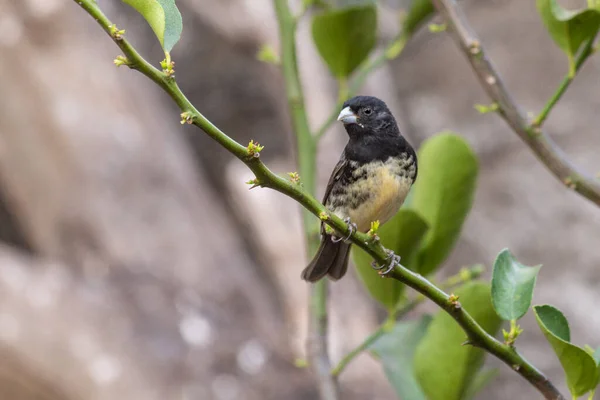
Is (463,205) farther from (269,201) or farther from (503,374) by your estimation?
(503,374)

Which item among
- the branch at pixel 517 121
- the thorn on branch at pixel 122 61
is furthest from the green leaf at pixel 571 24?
the thorn on branch at pixel 122 61

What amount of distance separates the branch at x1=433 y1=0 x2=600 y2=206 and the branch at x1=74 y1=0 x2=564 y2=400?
1.53ft

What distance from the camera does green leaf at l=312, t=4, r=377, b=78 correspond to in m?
1.47

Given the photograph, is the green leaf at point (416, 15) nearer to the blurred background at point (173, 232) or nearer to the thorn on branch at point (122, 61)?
the thorn on branch at point (122, 61)

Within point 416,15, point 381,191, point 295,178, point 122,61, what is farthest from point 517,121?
point 122,61

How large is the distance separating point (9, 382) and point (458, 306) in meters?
2.29

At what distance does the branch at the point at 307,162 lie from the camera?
151 centimetres

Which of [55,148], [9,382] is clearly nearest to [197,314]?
[9,382]

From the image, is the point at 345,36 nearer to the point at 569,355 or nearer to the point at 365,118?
the point at 365,118

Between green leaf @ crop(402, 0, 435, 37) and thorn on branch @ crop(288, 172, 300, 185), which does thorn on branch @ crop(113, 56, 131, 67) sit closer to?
thorn on branch @ crop(288, 172, 300, 185)

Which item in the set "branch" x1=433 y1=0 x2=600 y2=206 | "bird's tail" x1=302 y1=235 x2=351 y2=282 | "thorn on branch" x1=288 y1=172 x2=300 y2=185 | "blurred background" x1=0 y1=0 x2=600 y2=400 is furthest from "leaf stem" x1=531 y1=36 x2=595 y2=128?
"blurred background" x1=0 y1=0 x2=600 y2=400

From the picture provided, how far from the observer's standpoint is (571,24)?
126 cm

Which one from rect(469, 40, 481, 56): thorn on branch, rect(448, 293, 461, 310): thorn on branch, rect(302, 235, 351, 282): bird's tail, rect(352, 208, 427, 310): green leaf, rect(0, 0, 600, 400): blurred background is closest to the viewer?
rect(448, 293, 461, 310): thorn on branch

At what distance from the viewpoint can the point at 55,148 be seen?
3086mm
